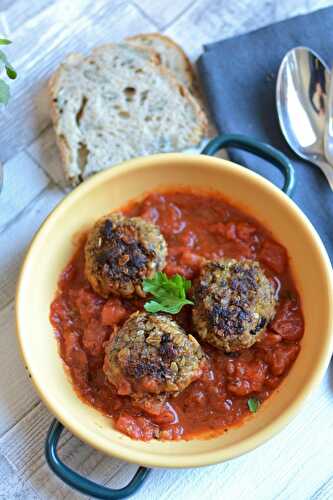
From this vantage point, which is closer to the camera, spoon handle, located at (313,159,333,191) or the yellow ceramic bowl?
the yellow ceramic bowl

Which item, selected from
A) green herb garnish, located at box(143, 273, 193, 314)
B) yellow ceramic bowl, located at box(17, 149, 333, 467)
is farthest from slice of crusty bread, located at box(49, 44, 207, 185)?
green herb garnish, located at box(143, 273, 193, 314)

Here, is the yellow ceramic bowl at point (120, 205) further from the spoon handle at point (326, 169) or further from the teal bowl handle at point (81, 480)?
the spoon handle at point (326, 169)

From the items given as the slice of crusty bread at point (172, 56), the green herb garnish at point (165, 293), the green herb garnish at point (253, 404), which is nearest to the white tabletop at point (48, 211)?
the slice of crusty bread at point (172, 56)

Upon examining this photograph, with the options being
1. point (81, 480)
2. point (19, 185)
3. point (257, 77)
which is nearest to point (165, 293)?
point (81, 480)

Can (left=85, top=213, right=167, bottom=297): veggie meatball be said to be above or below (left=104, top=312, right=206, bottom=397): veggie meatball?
above

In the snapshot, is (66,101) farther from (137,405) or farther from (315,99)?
(137,405)

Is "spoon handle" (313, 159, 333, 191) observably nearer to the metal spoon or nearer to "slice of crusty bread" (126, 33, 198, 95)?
the metal spoon
